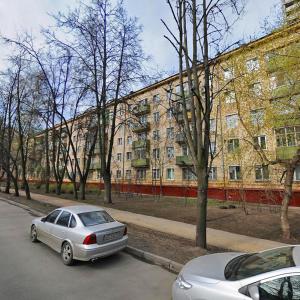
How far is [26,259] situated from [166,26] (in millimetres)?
7295

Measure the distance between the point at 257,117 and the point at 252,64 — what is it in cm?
222

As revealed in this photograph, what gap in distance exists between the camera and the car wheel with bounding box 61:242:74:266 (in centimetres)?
682

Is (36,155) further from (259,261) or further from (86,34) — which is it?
(259,261)

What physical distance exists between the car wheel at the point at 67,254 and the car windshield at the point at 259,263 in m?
4.02

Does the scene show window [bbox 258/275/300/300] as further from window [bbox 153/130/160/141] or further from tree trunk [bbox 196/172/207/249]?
window [bbox 153/130/160/141]

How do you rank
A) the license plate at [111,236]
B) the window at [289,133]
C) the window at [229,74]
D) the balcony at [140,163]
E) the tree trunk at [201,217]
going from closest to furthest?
the license plate at [111,236] → the tree trunk at [201,217] → the window at [289,133] → the window at [229,74] → the balcony at [140,163]

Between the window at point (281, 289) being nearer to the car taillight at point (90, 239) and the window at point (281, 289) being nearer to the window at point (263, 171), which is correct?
the car taillight at point (90, 239)

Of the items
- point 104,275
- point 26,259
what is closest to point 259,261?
point 104,275

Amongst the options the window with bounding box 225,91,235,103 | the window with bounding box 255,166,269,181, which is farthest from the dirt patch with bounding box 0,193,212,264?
the window with bounding box 225,91,235,103

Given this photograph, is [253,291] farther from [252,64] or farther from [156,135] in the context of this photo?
[156,135]

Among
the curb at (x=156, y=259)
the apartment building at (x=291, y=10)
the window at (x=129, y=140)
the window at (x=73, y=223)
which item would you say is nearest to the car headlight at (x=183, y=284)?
the curb at (x=156, y=259)

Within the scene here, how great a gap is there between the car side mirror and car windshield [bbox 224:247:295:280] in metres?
0.27

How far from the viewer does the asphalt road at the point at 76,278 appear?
5195 millimetres

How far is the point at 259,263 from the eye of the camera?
3895 mm
